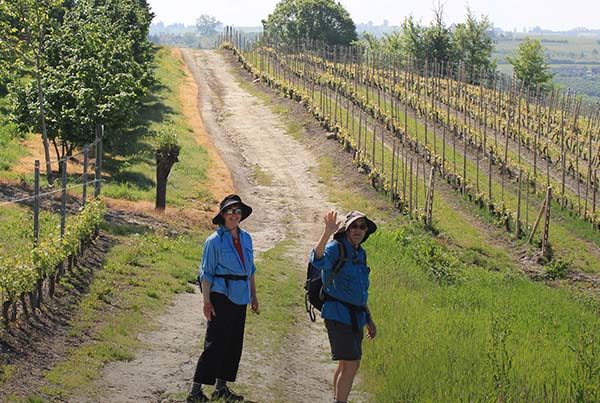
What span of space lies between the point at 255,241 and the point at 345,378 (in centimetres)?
1430

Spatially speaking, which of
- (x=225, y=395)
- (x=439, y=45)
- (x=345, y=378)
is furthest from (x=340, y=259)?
(x=439, y=45)

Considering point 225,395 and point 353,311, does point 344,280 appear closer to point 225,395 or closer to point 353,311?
point 353,311

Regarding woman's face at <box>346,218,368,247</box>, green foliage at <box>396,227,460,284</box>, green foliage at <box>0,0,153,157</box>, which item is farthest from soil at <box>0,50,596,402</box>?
green foliage at <box>0,0,153,157</box>

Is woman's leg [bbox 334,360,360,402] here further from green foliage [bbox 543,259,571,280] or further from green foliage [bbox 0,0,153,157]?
green foliage [bbox 543,259,571,280]

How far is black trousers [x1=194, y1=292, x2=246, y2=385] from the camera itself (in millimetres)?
8617

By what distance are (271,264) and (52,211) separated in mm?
4650

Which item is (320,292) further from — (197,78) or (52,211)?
(197,78)

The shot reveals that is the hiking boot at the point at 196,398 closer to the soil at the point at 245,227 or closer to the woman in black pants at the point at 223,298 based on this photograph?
the woman in black pants at the point at 223,298

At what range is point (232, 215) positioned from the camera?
862cm

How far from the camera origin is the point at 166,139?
75.6ft

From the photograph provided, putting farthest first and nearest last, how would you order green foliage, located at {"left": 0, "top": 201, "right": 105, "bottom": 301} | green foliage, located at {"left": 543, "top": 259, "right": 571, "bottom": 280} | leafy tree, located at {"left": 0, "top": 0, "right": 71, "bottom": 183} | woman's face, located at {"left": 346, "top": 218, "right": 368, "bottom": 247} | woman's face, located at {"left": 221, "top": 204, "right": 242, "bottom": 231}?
1. green foliage, located at {"left": 543, "top": 259, "right": 571, "bottom": 280}
2. leafy tree, located at {"left": 0, "top": 0, "right": 71, "bottom": 183}
3. green foliage, located at {"left": 0, "top": 201, "right": 105, "bottom": 301}
4. woman's face, located at {"left": 221, "top": 204, "right": 242, "bottom": 231}
5. woman's face, located at {"left": 346, "top": 218, "right": 368, "bottom": 247}

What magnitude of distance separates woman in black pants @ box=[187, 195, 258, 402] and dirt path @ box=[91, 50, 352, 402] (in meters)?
0.58

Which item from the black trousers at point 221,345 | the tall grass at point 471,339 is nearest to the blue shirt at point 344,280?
the black trousers at point 221,345

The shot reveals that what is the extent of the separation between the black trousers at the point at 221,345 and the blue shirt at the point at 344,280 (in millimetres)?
929
